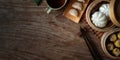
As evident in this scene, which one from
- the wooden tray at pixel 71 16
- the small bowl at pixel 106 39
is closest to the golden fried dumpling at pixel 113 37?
the small bowl at pixel 106 39

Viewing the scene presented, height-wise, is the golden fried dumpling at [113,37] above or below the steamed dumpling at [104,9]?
below

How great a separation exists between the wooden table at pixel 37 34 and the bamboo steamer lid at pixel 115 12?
→ 16cm

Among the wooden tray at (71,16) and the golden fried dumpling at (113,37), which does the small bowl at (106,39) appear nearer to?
the golden fried dumpling at (113,37)

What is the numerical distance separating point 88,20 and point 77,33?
11 cm

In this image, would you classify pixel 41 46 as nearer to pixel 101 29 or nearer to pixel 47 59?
pixel 47 59

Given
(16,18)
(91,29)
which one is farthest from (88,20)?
(16,18)

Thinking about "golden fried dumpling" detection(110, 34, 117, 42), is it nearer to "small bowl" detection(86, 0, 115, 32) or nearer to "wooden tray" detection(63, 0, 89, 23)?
"small bowl" detection(86, 0, 115, 32)

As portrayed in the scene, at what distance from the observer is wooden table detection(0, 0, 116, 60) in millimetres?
1414

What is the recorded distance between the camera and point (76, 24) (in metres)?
1.41

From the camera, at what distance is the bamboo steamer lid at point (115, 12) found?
127 centimetres

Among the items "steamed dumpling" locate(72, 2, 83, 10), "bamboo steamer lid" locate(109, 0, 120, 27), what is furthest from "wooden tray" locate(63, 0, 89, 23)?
"bamboo steamer lid" locate(109, 0, 120, 27)

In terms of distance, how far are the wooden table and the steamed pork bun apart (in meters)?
0.07

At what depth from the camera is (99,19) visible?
4.40 feet

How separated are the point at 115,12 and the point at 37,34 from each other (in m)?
0.43
